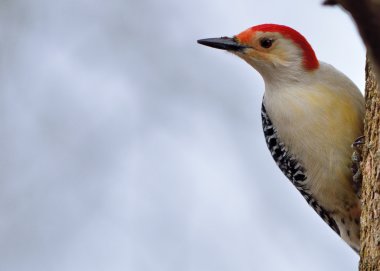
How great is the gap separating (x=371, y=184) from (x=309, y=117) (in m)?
0.66

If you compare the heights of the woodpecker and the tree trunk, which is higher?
the woodpecker

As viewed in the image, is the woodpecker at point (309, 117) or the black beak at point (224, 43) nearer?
the woodpecker at point (309, 117)

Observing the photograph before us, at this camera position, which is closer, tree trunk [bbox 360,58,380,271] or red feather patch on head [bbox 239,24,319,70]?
tree trunk [bbox 360,58,380,271]

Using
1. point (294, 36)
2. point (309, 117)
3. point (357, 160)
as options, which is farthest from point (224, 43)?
point (357, 160)

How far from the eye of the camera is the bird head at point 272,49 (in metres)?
3.97

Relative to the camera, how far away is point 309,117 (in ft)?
11.8

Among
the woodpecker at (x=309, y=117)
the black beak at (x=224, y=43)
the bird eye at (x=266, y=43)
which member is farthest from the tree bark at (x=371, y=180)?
the black beak at (x=224, y=43)

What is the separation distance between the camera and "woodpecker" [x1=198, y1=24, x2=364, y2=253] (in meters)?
3.56

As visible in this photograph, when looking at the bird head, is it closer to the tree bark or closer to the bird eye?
the bird eye

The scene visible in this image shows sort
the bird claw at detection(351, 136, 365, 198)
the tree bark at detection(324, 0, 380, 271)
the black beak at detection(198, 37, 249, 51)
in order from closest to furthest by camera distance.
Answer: the tree bark at detection(324, 0, 380, 271), the bird claw at detection(351, 136, 365, 198), the black beak at detection(198, 37, 249, 51)

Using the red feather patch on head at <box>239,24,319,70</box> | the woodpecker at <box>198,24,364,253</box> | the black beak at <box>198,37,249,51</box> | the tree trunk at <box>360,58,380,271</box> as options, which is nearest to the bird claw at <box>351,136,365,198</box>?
the woodpecker at <box>198,24,364,253</box>

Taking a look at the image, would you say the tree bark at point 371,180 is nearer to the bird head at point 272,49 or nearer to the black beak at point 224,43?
the bird head at point 272,49

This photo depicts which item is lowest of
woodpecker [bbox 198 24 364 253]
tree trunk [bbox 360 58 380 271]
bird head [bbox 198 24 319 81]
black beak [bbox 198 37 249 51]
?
tree trunk [bbox 360 58 380 271]

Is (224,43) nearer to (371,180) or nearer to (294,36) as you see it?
(294,36)
